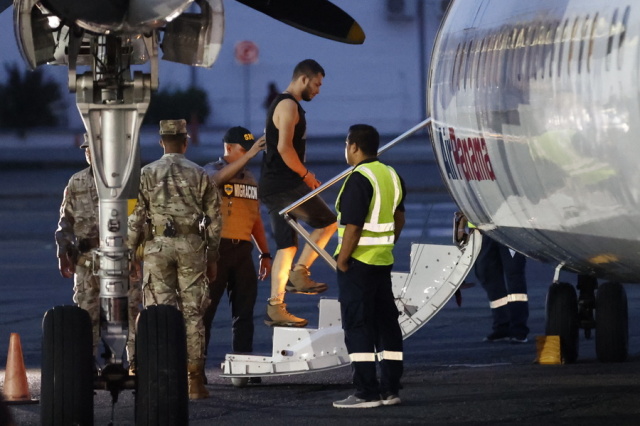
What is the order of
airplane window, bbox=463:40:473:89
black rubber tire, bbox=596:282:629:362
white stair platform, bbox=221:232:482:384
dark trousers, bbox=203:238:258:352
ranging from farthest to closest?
black rubber tire, bbox=596:282:629:362, dark trousers, bbox=203:238:258:352, white stair platform, bbox=221:232:482:384, airplane window, bbox=463:40:473:89

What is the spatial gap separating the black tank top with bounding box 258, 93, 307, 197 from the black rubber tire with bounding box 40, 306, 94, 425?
3.45 metres

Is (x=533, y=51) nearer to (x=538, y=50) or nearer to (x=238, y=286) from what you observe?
(x=538, y=50)

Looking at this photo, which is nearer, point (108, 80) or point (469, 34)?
point (108, 80)

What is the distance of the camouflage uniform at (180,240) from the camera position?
991 centimetres

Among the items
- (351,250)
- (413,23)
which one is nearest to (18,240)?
(351,250)

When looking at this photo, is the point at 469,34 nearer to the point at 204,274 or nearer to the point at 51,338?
the point at 204,274

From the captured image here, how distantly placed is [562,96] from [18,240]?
1606cm

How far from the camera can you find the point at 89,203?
418 inches

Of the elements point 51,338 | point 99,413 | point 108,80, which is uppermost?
point 108,80

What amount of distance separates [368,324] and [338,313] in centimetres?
142

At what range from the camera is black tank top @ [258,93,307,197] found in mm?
11148

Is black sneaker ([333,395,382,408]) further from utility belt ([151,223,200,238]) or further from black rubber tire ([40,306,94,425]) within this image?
black rubber tire ([40,306,94,425])

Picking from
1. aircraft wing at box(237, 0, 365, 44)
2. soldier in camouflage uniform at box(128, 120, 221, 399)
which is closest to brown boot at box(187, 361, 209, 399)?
soldier in camouflage uniform at box(128, 120, 221, 399)

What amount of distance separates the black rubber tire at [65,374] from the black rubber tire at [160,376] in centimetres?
27
